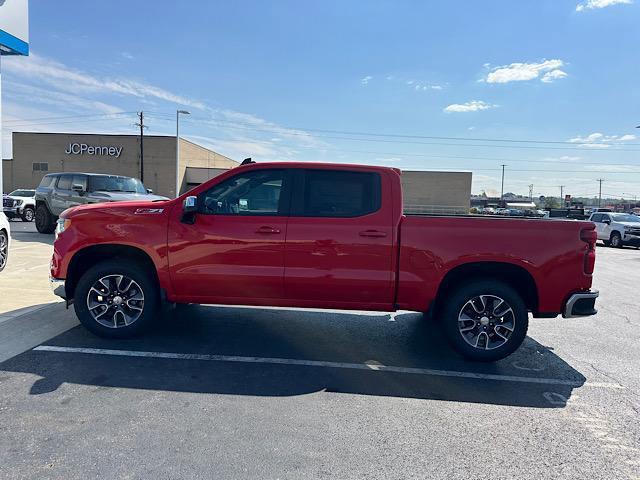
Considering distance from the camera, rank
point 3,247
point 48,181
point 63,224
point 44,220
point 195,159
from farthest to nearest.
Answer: point 195,159
point 44,220
point 48,181
point 3,247
point 63,224

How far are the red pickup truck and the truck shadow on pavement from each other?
37cm

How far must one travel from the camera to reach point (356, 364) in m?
4.59

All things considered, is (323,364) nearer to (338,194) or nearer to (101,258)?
(338,194)

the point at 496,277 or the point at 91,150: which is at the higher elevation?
the point at 91,150

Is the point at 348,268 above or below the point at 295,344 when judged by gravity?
above

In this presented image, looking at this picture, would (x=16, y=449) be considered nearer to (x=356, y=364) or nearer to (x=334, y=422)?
(x=334, y=422)

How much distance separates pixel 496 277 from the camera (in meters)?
4.84

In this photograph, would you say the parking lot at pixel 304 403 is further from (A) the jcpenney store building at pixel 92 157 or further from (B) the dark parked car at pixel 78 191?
(A) the jcpenney store building at pixel 92 157

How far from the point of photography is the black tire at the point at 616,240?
21641 mm

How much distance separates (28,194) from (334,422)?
2729 centimetres

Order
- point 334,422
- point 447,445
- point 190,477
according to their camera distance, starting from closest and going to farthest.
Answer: point 190,477 → point 447,445 → point 334,422

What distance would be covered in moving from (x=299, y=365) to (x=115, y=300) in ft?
7.10

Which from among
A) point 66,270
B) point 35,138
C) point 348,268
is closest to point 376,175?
point 348,268

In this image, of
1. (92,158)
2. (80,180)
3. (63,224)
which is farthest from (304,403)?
(92,158)
